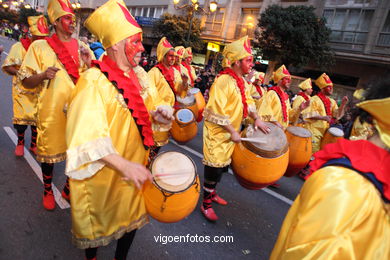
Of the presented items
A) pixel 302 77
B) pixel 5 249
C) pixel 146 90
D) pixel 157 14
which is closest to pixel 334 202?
pixel 146 90

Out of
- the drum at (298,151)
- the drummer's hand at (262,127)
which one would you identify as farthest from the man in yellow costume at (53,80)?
the drum at (298,151)

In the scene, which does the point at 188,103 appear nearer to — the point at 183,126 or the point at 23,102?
the point at 183,126

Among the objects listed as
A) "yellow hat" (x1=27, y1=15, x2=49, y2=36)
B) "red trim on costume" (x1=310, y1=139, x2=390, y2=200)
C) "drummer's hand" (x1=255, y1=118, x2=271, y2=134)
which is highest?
"yellow hat" (x1=27, y1=15, x2=49, y2=36)

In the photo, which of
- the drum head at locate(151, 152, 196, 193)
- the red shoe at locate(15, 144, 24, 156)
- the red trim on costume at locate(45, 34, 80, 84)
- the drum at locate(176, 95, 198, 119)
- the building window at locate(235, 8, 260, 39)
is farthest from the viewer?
the building window at locate(235, 8, 260, 39)

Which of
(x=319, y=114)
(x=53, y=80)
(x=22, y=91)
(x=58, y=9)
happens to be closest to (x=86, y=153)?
(x=53, y=80)

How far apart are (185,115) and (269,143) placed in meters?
1.78

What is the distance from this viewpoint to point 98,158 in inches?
55.7

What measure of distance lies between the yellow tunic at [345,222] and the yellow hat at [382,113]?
0.63 ft

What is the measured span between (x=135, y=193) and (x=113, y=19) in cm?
120

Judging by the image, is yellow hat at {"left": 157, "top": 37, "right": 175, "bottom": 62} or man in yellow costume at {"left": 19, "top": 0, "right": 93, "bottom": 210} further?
yellow hat at {"left": 157, "top": 37, "right": 175, "bottom": 62}

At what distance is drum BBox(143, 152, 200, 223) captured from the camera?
1.73 meters

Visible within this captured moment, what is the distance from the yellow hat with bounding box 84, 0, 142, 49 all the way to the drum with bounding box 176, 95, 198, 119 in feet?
11.1

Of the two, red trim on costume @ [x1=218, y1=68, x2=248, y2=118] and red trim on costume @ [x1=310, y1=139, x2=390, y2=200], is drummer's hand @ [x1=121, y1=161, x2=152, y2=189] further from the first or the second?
red trim on costume @ [x1=218, y1=68, x2=248, y2=118]

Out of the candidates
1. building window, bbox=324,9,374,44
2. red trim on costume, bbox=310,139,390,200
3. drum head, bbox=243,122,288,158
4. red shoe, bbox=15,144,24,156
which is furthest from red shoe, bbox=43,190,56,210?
building window, bbox=324,9,374,44
